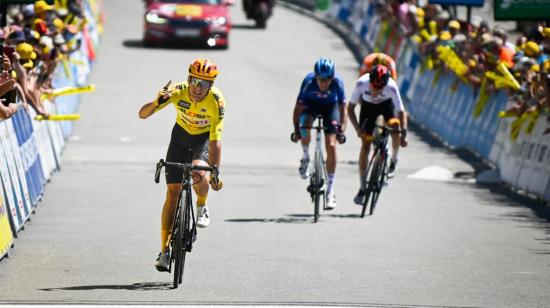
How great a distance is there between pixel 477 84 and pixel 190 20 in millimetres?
14876

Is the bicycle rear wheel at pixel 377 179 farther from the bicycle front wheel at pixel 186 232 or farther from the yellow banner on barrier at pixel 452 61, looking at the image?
the yellow banner on barrier at pixel 452 61

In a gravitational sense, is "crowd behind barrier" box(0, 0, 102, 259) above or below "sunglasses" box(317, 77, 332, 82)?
below

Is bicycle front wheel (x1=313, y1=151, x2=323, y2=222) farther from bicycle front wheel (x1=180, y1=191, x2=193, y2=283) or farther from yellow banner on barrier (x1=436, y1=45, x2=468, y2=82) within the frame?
yellow banner on barrier (x1=436, y1=45, x2=468, y2=82)

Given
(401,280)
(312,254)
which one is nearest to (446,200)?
(312,254)

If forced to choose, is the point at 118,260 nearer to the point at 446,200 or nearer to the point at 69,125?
the point at 446,200

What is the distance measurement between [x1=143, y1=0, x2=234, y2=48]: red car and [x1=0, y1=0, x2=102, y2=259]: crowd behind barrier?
33.9 ft

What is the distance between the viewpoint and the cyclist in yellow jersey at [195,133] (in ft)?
39.6

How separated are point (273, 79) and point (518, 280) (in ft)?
72.0

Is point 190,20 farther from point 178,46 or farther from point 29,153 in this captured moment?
point 29,153

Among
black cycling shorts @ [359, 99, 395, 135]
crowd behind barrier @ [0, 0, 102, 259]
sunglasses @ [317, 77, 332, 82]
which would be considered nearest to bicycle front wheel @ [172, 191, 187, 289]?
crowd behind barrier @ [0, 0, 102, 259]

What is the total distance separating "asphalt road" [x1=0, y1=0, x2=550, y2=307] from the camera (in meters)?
11.9

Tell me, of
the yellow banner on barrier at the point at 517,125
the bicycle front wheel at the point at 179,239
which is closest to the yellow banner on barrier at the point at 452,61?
the yellow banner on barrier at the point at 517,125

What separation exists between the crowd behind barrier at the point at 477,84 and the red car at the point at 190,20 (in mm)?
3909

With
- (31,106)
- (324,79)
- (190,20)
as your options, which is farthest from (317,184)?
(190,20)
